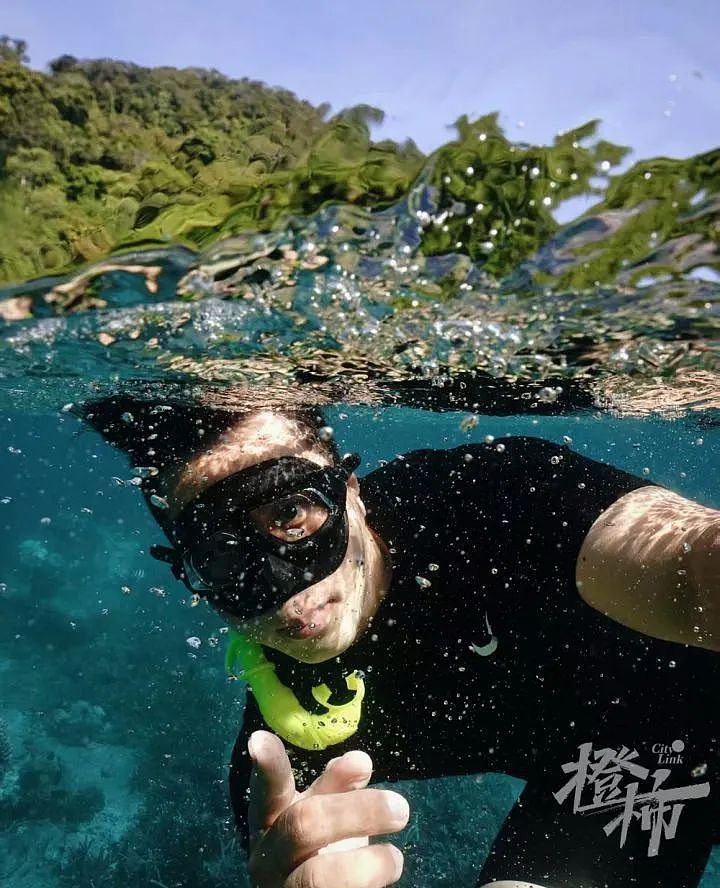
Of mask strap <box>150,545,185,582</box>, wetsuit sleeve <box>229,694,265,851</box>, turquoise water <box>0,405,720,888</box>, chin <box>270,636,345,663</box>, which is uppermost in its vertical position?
mask strap <box>150,545,185,582</box>

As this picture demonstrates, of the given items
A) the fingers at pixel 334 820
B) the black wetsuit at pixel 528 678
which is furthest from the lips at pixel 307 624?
the fingers at pixel 334 820

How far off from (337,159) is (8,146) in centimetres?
198

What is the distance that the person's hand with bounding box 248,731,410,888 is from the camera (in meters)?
2.37

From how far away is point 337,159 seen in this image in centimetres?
376

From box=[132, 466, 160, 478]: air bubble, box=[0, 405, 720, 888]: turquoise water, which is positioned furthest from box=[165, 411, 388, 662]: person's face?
box=[0, 405, 720, 888]: turquoise water

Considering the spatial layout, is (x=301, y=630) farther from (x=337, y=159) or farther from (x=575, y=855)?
(x=337, y=159)

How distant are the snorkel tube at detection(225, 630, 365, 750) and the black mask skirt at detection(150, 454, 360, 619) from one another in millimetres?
601

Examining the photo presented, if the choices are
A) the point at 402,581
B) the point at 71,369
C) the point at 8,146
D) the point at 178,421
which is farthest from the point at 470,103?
the point at 71,369

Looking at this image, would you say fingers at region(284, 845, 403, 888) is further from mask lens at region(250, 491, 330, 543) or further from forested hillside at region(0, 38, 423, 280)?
forested hillside at region(0, 38, 423, 280)

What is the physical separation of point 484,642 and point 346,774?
165cm

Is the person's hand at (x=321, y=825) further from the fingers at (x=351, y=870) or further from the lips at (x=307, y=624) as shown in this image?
the lips at (x=307, y=624)

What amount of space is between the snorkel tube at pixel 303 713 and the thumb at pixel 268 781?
4.40ft

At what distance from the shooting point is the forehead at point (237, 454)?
4414 millimetres

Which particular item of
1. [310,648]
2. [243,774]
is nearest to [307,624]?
[310,648]
